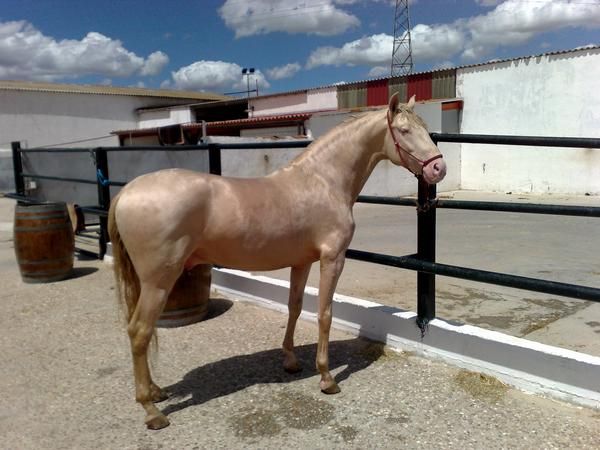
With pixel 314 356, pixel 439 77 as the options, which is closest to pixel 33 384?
pixel 314 356

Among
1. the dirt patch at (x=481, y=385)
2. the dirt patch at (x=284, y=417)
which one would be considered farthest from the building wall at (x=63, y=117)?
the dirt patch at (x=481, y=385)

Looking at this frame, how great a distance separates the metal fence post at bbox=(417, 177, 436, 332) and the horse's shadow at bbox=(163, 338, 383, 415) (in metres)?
0.44

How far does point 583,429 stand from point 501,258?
5.07 meters

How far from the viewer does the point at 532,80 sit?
17.9 metres

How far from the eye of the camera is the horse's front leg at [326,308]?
3113 millimetres

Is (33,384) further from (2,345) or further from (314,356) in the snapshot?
(314,356)

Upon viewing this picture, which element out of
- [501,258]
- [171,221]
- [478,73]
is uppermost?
[478,73]

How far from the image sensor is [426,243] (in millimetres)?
3529

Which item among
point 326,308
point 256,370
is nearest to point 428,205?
point 326,308

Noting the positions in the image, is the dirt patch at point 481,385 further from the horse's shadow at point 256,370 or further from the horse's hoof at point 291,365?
the horse's hoof at point 291,365

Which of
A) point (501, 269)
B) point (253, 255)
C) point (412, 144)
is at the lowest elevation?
point (501, 269)

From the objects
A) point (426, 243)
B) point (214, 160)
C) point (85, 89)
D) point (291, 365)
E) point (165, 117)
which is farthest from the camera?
point (85, 89)

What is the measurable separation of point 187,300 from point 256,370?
3.72 feet

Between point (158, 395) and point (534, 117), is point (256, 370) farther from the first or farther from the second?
point (534, 117)
